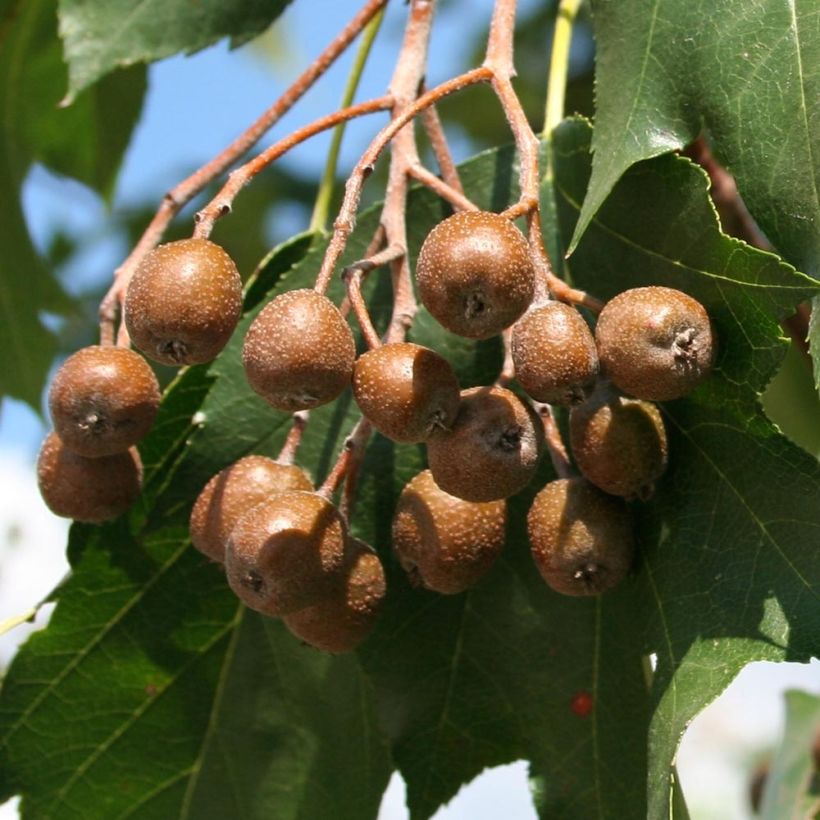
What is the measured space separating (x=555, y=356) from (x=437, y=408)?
0.14m

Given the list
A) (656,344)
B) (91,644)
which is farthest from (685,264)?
(91,644)

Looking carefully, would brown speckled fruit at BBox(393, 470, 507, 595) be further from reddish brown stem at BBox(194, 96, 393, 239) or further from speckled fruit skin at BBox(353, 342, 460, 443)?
reddish brown stem at BBox(194, 96, 393, 239)

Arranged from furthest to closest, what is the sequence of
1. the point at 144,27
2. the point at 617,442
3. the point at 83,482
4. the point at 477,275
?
Answer: the point at 144,27 → the point at 83,482 → the point at 617,442 → the point at 477,275

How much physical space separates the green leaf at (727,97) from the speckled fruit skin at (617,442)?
0.21 meters

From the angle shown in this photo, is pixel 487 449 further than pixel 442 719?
No

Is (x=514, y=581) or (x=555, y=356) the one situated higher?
(x=555, y=356)

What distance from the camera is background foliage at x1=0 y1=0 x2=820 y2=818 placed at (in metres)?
1.61

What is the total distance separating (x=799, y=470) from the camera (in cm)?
161

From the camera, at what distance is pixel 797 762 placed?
2654 millimetres

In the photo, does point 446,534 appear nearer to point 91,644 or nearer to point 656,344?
point 656,344

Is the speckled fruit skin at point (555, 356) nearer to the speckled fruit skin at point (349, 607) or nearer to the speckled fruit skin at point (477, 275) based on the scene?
the speckled fruit skin at point (477, 275)

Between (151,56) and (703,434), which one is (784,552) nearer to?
(703,434)

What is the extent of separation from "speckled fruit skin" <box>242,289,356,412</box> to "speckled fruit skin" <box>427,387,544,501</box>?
0.14 metres

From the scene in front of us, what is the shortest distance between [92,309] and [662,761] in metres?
2.96
